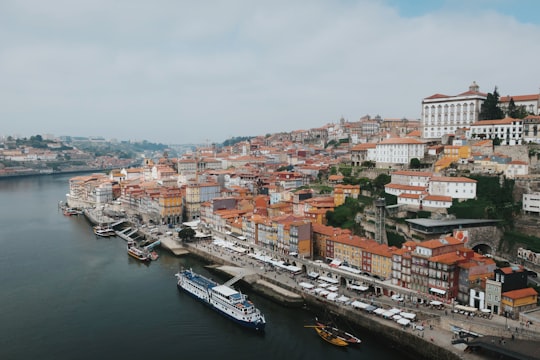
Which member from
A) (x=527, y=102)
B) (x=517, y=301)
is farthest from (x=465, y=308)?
(x=527, y=102)

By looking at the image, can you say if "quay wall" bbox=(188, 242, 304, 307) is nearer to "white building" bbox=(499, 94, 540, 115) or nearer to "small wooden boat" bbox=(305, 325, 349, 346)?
"small wooden boat" bbox=(305, 325, 349, 346)

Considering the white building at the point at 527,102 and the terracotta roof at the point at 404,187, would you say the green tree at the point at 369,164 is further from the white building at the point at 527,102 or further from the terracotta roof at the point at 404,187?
the white building at the point at 527,102

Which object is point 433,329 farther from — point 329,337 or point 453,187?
point 453,187

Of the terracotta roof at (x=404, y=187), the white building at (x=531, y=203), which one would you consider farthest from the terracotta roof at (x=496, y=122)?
the white building at (x=531, y=203)

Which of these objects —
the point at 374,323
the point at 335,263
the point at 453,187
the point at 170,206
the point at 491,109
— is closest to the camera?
the point at 374,323

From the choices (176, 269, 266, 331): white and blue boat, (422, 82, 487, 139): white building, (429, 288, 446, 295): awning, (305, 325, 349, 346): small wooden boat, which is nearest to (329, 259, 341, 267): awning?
(176, 269, 266, 331): white and blue boat

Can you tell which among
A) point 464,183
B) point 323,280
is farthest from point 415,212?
point 323,280
